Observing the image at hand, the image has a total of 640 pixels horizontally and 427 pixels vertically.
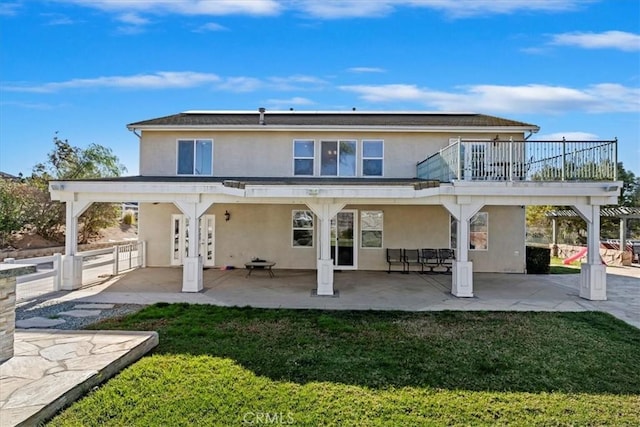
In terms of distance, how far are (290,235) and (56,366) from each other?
971cm

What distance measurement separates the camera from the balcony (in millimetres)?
9578

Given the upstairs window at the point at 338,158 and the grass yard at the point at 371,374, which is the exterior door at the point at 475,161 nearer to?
the grass yard at the point at 371,374

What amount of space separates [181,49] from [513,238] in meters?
15.3

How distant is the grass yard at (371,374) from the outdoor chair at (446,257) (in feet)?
19.1

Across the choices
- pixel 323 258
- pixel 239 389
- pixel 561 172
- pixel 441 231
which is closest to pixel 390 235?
pixel 441 231

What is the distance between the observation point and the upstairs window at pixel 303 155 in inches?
540

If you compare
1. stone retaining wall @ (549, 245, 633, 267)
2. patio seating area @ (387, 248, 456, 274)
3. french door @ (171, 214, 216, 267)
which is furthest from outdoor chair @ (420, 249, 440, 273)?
stone retaining wall @ (549, 245, 633, 267)

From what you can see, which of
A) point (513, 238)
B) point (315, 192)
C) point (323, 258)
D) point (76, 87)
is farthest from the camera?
point (76, 87)

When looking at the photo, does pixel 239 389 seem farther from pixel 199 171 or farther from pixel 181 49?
pixel 181 49

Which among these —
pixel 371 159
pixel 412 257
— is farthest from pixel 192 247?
pixel 412 257

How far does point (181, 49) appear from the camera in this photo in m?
13.8

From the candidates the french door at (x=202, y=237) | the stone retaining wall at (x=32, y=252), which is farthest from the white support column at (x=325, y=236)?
the stone retaining wall at (x=32, y=252)

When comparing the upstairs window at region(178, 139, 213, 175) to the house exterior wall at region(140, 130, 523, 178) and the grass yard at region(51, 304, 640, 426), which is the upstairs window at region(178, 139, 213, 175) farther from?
the grass yard at region(51, 304, 640, 426)

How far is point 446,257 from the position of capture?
13.2 meters
